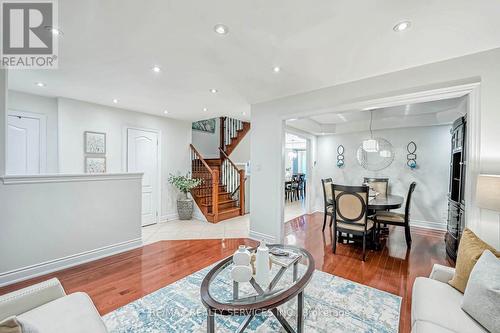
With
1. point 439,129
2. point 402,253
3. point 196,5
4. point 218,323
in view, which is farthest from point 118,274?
point 439,129

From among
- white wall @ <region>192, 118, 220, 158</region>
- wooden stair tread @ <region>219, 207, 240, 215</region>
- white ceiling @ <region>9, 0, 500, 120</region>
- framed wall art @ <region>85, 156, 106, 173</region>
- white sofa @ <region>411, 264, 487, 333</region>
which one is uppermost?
white ceiling @ <region>9, 0, 500, 120</region>

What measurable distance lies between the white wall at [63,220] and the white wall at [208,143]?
400 centimetres

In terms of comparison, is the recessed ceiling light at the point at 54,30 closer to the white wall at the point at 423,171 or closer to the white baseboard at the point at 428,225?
the white wall at the point at 423,171

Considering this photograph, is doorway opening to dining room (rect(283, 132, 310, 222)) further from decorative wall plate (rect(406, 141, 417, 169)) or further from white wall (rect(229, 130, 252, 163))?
decorative wall plate (rect(406, 141, 417, 169))

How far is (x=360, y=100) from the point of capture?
2.86m

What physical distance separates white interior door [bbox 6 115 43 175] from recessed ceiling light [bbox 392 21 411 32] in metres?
5.26

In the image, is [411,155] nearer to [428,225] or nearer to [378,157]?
[378,157]

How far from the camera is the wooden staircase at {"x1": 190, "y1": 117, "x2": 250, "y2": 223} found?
5.17 metres

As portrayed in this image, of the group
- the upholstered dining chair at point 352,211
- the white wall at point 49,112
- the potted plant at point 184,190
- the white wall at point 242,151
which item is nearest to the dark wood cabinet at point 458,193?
the upholstered dining chair at point 352,211

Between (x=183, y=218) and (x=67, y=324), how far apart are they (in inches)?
168

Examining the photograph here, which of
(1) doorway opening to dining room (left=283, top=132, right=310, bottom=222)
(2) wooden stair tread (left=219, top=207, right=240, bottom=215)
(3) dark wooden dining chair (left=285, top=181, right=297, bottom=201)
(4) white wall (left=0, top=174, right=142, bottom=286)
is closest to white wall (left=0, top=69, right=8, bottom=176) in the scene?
(4) white wall (left=0, top=174, right=142, bottom=286)

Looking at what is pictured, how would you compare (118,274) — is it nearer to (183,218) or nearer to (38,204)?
(38,204)

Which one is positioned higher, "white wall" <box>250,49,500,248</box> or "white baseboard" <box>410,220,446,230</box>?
"white wall" <box>250,49,500,248</box>

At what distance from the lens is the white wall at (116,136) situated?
12.6 ft
